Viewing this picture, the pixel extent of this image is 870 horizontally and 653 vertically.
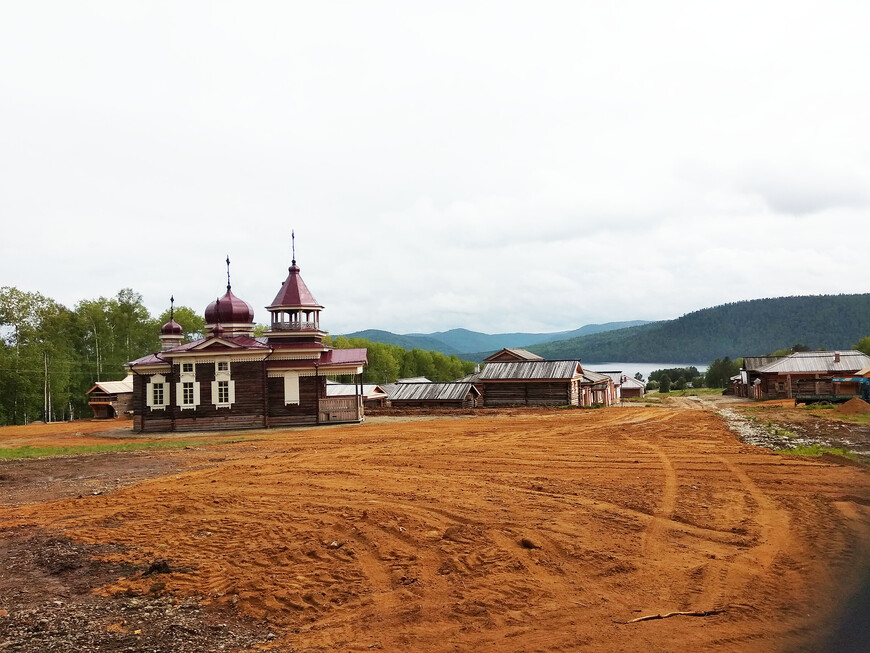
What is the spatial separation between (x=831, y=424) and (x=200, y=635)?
26118 mm

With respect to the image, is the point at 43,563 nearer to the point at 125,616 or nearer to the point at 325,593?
the point at 125,616

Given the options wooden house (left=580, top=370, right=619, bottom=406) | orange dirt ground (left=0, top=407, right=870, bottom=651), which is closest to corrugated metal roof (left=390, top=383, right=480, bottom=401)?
wooden house (left=580, top=370, right=619, bottom=406)

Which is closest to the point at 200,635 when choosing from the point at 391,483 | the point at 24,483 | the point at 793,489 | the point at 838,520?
the point at 391,483

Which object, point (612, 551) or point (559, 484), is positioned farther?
point (559, 484)

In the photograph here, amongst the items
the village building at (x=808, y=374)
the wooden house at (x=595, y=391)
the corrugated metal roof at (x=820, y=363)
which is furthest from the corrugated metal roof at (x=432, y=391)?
the corrugated metal roof at (x=820, y=363)

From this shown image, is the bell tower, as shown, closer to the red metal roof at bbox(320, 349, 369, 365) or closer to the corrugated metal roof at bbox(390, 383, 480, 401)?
the red metal roof at bbox(320, 349, 369, 365)

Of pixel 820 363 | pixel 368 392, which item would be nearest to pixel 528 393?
pixel 368 392

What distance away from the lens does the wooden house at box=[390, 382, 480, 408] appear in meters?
48.0

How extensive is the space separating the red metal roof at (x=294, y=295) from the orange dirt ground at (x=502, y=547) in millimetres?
19014

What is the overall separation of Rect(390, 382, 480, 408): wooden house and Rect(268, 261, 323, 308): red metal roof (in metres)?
15.8

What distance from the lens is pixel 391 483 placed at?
14430 mm

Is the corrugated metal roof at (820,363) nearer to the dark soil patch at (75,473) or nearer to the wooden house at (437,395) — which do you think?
the wooden house at (437,395)

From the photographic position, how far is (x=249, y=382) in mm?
34375

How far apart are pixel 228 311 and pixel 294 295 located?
6.29 metres
